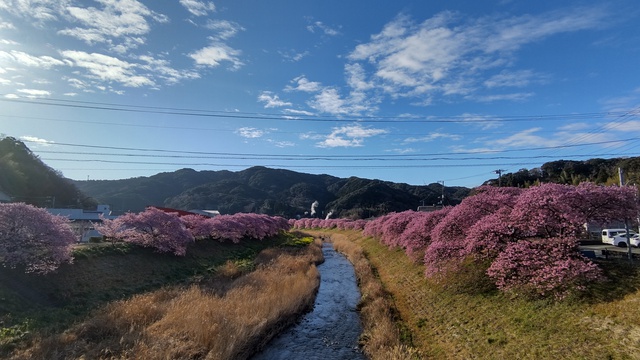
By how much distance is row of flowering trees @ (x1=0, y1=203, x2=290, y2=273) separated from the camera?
18.7 meters

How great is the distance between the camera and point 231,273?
3005 cm

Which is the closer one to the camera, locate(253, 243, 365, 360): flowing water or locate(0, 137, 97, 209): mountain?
locate(253, 243, 365, 360): flowing water

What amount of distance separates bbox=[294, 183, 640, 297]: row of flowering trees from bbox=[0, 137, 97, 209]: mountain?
82462 mm

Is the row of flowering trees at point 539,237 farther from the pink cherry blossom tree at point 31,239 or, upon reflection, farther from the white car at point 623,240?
the white car at point 623,240

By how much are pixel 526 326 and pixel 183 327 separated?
12674 millimetres

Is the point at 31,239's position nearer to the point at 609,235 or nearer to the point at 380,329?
the point at 380,329

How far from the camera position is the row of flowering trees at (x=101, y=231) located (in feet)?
61.3

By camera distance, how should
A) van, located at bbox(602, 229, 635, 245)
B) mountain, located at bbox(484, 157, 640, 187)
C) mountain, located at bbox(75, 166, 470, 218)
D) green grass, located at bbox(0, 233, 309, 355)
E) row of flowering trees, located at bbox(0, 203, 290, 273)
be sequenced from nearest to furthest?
green grass, located at bbox(0, 233, 309, 355)
row of flowering trees, located at bbox(0, 203, 290, 273)
van, located at bbox(602, 229, 635, 245)
mountain, located at bbox(484, 157, 640, 187)
mountain, located at bbox(75, 166, 470, 218)

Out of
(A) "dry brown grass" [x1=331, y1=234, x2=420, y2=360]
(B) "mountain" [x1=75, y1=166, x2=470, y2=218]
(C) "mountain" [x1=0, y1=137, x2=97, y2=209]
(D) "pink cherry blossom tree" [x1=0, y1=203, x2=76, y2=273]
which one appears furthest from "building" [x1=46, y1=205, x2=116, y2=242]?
(B) "mountain" [x1=75, y1=166, x2=470, y2=218]

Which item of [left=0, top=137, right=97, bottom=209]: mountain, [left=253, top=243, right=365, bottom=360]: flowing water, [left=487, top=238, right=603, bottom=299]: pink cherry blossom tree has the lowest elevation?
[left=253, top=243, right=365, bottom=360]: flowing water

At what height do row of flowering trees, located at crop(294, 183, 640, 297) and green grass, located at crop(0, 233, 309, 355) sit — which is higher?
row of flowering trees, located at crop(294, 183, 640, 297)

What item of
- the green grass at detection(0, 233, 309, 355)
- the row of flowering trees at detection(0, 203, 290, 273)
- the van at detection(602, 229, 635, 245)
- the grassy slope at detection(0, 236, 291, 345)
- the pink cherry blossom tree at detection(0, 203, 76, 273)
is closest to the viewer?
the green grass at detection(0, 233, 309, 355)

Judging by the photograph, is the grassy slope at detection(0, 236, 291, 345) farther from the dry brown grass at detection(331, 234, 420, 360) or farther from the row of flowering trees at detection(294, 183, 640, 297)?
the row of flowering trees at detection(294, 183, 640, 297)

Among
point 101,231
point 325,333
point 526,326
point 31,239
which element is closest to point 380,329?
point 325,333
